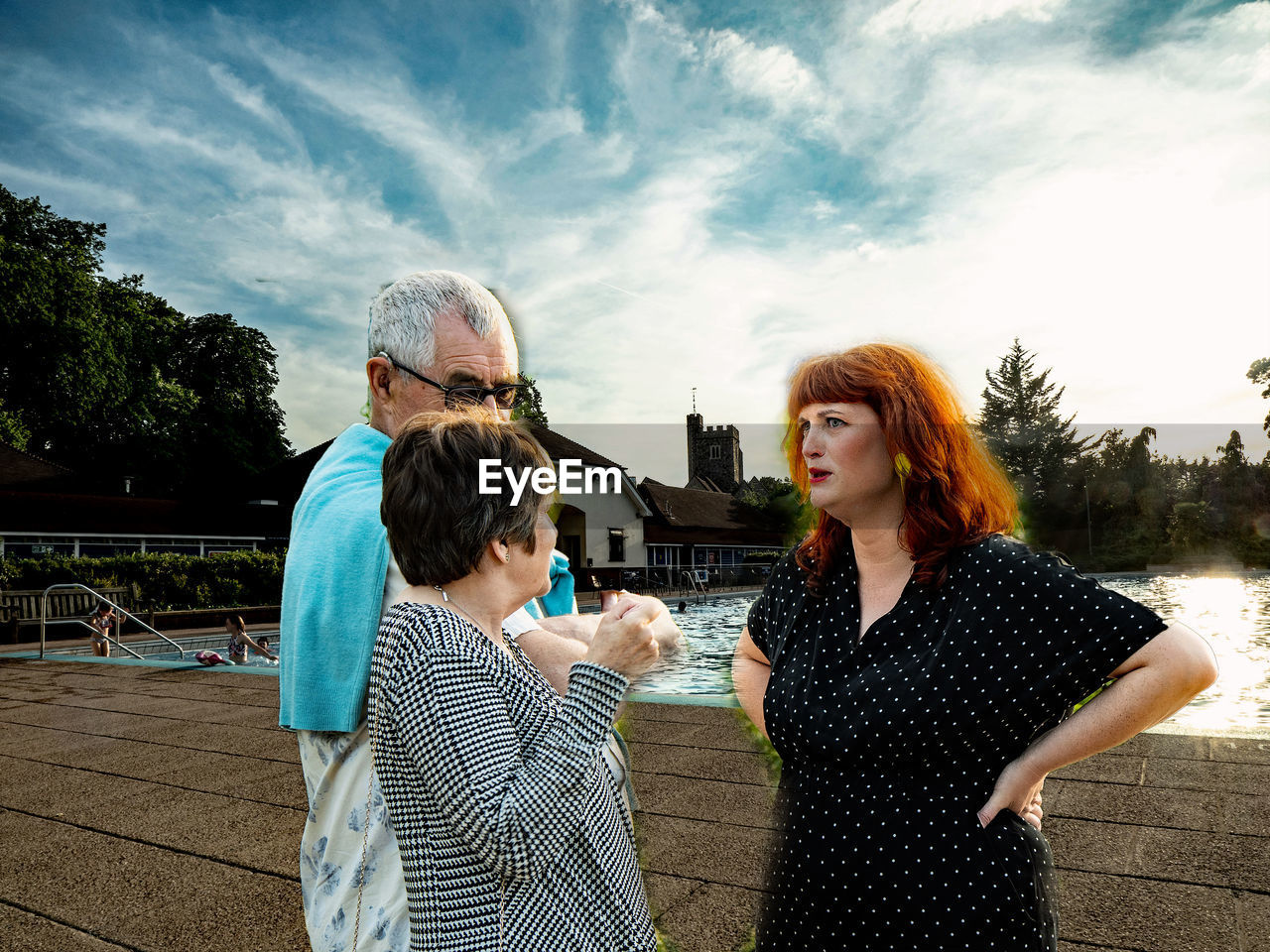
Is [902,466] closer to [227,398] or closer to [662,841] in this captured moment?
[662,841]

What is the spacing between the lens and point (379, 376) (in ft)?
5.23

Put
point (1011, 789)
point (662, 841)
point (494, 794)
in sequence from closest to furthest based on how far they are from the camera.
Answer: point (494, 794)
point (1011, 789)
point (662, 841)

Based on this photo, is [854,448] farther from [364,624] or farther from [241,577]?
[241,577]

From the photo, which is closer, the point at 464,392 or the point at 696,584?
the point at 464,392

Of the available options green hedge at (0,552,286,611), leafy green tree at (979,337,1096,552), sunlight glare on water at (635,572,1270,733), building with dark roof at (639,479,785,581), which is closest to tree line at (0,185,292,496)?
green hedge at (0,552,286,611)

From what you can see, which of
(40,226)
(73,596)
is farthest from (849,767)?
(40,226)

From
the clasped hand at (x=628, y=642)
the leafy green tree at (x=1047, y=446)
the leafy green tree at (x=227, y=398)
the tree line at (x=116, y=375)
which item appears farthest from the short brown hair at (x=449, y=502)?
the leafy green tree at (x=227, y=398)

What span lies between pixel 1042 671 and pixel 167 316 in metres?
45.7

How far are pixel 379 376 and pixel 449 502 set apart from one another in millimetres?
536

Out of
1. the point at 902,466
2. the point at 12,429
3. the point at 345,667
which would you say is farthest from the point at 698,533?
the point at 12,429

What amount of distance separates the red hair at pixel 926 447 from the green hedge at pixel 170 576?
867 inches

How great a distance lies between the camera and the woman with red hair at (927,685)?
1549 mm

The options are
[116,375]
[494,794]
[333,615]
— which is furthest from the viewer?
[116,375]

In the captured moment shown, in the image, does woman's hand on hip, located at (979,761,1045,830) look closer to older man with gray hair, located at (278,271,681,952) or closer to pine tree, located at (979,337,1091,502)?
older man with gray hair, located at (278,271,681,952)
